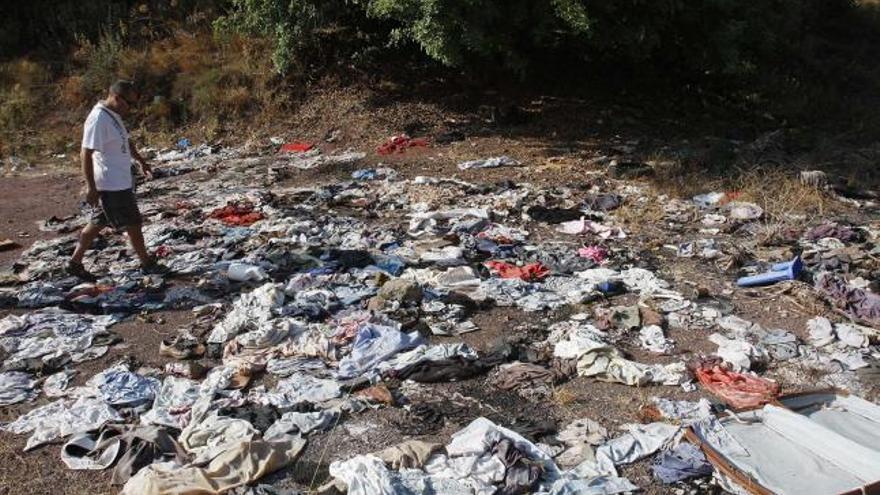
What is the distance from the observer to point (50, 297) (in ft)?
19.1

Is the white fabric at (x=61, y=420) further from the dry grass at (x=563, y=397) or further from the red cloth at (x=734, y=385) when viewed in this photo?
the red cloth at (x=734, y=385)

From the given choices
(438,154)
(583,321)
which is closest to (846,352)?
(583,321)

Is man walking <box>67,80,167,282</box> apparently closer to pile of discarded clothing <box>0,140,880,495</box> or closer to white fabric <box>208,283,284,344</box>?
pile of discarded clothing <box>0,140,880,495</box>

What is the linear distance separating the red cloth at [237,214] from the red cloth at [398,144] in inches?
117

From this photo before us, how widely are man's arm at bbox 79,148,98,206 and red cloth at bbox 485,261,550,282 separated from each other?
307cm

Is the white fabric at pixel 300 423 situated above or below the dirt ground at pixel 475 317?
above

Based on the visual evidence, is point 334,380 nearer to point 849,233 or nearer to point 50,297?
point 50,297

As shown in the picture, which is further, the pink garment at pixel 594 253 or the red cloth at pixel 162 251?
the red cloth at pixel 162 251

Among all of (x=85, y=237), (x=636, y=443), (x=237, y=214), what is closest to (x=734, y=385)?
(x=636, y=443)

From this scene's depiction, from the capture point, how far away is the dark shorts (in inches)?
231

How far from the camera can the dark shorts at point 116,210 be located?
5.86 metres

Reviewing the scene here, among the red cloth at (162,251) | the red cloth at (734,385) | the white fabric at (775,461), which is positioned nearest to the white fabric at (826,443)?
the white fabric at (775,461)

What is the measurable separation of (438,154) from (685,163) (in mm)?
3184

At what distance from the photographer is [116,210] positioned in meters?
5.90
